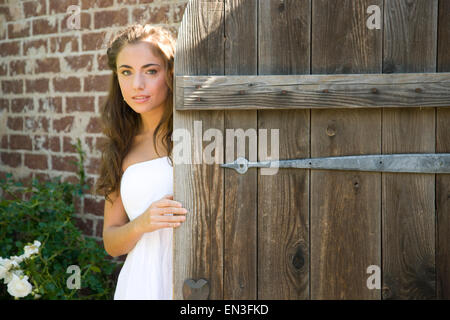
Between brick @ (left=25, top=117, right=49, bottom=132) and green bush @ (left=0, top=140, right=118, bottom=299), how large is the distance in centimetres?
39

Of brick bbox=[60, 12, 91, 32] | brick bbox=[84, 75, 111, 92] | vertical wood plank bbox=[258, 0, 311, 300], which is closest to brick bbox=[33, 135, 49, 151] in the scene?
brick bbox=[84, 75, 111, 92]

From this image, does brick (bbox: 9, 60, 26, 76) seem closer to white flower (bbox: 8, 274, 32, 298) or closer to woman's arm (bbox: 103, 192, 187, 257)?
white flower (bbox: 8, 274, 32, 298)

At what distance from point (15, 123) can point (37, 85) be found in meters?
0.40

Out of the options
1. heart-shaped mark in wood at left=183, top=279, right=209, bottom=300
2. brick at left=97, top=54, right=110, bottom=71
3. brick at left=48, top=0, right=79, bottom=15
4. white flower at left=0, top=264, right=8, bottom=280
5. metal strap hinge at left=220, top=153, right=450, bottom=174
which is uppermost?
brick at left=48, top=0, right=79, bottom=15

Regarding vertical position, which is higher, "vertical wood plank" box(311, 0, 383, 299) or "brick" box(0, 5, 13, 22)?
"brick" box(0, 5, 13, 22)

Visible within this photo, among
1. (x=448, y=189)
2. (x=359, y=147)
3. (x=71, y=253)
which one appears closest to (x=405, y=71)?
(x=359, y=147)

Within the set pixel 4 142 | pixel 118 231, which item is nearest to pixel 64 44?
pixel 4 142

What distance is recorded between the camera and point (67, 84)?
3.53 meters

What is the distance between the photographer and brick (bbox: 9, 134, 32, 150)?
384 centimetres

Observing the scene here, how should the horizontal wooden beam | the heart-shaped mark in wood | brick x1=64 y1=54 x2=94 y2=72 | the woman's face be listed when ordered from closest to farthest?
the horizontal wooden beam < the heart-shaped mark in wood < the woman's face < brick x1=64 y1=54 x2=94 y2=72

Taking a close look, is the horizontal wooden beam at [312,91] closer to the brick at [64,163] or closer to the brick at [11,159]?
the brick at [64,163]

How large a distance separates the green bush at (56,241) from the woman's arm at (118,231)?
0.92 meters

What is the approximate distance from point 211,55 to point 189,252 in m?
0.74

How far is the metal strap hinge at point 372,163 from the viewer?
5.87 ft
